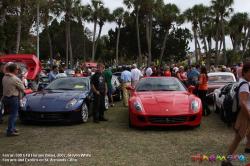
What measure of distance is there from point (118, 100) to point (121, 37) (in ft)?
189

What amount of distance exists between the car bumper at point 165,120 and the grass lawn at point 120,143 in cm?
18

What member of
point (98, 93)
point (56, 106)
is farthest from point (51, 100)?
point (98, 93)

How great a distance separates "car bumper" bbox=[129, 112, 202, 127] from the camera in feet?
33.2

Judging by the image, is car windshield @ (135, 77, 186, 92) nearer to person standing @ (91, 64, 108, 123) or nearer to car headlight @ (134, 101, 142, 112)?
person standing @ (91, 64, 108, 123)

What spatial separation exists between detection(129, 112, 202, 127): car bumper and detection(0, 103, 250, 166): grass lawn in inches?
7.2

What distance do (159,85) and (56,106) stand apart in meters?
2.90

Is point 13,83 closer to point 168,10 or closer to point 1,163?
point 1,163

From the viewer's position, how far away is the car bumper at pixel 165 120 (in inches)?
399

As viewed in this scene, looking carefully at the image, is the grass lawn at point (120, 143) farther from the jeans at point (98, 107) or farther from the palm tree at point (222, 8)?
the palm tree at point (222, 8)

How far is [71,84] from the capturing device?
12922 mm

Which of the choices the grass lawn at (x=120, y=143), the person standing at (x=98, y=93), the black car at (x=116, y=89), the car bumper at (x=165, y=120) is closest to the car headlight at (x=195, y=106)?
the car bumper at (x=165, y=120)

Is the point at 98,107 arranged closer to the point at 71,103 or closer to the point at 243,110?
the point at 71,103

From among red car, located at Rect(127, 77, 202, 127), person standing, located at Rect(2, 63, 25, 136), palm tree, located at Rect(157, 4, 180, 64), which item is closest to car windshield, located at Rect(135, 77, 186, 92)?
red car, located at Rect(127, 77, 202, 127)

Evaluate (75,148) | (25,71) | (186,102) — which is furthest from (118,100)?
(75,148)
